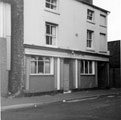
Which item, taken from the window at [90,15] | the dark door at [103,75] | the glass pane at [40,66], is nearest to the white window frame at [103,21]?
the window at [90,15]

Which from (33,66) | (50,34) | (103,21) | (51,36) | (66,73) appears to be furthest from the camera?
(103,21)

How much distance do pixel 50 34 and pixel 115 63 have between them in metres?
15.9

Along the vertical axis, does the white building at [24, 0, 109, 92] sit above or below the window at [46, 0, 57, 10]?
below

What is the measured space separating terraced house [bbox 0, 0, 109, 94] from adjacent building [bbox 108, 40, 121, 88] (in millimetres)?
4067

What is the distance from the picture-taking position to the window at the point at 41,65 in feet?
68.0

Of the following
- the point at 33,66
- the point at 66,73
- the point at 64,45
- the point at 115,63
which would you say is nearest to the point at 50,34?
the point at 64,45

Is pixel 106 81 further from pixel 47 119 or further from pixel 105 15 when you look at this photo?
pixel 47 119

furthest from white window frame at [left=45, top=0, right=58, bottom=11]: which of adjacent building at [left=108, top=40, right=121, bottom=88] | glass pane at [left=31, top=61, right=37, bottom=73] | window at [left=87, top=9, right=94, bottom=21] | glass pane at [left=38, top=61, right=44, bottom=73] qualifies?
adjacent building at [left=108, top=40, right=121, bottom=88]

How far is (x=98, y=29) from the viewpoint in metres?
28.1

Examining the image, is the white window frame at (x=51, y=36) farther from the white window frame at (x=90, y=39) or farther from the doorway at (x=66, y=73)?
the white window frame at (x=90, y=39)

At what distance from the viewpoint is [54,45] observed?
22.5 metres

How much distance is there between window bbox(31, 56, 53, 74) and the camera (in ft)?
68.0

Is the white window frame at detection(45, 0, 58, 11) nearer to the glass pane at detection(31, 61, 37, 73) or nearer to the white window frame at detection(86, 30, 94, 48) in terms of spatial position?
the glass pane at detection(31, 61, 37, 73)

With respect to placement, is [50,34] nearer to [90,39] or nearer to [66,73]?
[66,73]
